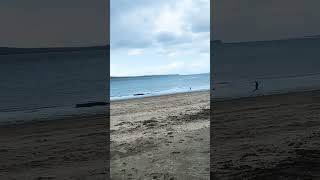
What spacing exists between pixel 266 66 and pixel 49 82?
2.07m

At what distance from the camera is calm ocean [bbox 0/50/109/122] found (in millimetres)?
3002

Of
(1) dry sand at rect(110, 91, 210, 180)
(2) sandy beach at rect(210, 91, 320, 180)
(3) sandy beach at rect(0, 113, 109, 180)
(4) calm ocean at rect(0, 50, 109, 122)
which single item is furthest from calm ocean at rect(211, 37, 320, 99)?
(3) sandy beach at rect(0, 113, 109, 180)

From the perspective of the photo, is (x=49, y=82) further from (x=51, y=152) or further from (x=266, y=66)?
(x=266, y=66)

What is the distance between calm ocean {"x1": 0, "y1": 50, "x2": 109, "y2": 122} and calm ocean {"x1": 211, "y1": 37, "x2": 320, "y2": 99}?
99cm

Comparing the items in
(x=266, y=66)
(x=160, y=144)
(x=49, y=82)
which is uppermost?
(x=266, y=66)

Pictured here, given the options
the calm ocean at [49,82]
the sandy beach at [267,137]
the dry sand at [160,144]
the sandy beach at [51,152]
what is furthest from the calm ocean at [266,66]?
the sandy beach at [51,152]

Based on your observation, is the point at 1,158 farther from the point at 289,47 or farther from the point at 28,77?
the point at 289,47

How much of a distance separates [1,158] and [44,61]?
0.63m

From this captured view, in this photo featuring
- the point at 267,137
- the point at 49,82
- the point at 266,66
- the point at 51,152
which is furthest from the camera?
the point at 266,66

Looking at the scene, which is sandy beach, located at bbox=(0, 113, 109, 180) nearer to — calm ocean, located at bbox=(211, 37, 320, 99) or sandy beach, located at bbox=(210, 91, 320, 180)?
sandy beach, located at bbox=(210, 91, 320, 180)

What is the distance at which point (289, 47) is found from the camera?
4.22 meters

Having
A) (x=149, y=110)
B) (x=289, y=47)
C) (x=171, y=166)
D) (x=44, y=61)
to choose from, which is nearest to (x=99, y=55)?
(x=44, y=61)

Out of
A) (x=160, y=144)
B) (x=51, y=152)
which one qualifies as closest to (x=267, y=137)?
(x=160, y=144)

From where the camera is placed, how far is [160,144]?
3.78m
